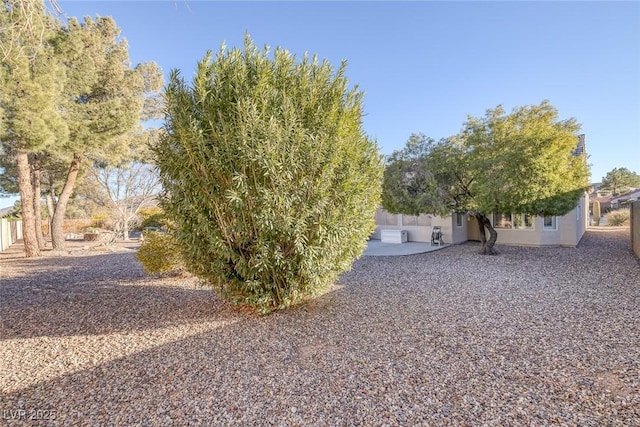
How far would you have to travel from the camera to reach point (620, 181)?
35.2 meters

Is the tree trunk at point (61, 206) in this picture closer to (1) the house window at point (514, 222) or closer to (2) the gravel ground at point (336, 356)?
(2) the gravel ground at point (336, 356)

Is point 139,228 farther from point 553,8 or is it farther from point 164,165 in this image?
point 553,8

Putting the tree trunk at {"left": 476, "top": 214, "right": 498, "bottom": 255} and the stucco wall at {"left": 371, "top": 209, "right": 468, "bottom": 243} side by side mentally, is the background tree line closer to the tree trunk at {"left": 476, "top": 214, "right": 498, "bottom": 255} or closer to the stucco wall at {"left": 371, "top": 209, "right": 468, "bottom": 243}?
the stucco wall at {"left": 371, "top": 209, "right": 468, "bottom": 243}

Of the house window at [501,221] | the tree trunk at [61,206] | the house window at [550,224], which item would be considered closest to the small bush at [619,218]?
the house window at [550,224]

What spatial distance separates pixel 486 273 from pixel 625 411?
22.2 feet

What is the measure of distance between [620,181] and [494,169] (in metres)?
37.8

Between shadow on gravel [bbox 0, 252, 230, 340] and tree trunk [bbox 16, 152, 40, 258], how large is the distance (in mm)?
4089

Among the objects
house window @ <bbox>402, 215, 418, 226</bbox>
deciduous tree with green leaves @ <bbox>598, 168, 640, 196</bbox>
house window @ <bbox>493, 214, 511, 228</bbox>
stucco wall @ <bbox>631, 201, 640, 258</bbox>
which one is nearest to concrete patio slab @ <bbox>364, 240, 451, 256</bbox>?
house window @ <bbox>402, 215, 418, 226</bbox>

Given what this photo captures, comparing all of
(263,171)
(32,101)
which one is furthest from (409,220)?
(32,101)

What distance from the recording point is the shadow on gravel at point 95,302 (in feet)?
18.1

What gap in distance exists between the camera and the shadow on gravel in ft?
18.1

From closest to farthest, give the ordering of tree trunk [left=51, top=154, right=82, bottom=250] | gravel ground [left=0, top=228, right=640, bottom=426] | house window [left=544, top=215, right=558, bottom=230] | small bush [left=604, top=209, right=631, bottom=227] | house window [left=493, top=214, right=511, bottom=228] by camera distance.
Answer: gravel ground [left=0, top=228, right=640, bottom=426] → house window [left=544, top=215, right=558, bottom=230] → tree trunk [left=51, top=154, right=82, bottom=250] → house window [left=493, top=214, right=511, bottom=228] → small bush [left=604, top=209, right=631, bottom=227]

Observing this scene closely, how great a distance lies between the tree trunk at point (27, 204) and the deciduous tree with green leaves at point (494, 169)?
1506cm

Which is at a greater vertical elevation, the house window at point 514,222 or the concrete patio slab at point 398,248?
the house window at point 514,222
